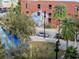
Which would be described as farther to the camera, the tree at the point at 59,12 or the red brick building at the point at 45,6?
the red brick building at the point at 45,6

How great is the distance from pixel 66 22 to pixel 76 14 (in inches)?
559

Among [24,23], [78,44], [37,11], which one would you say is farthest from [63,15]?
[24,23]

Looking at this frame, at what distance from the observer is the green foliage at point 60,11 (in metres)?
52.3

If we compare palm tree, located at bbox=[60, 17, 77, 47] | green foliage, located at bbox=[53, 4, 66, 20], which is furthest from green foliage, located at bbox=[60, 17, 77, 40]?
green foliage, located at bbox=[53, 4, 66, 20]

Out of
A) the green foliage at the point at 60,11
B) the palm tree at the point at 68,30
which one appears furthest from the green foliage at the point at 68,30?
the green foliage at the point at 60,11

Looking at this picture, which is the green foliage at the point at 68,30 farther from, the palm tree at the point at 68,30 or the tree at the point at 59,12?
the tree at the point at 59,12

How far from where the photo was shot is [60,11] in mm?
53125

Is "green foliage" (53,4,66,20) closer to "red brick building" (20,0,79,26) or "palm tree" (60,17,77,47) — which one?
"red brick building" (20,0,79,26)

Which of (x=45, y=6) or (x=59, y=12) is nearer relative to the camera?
(x=59, y=12)

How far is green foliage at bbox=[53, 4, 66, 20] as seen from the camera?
172ft

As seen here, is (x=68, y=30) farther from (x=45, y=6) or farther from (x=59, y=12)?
(x=45, y=6)

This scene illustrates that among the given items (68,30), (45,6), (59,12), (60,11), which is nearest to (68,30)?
(68,30)

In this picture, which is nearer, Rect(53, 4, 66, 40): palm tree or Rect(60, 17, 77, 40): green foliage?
Rect(60, 17, 77, 40): green foliage

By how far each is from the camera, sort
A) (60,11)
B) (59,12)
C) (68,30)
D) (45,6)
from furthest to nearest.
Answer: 1. (45,6)
2. (59,12)
3. (60,11)
4. (68,30)
